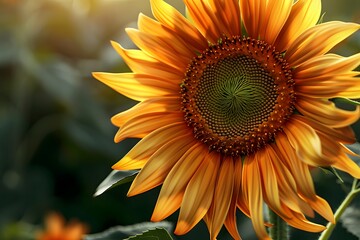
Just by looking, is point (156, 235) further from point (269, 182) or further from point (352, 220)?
point (352, 220)

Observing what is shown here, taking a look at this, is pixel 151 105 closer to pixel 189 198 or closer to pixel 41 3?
pixel 189 198

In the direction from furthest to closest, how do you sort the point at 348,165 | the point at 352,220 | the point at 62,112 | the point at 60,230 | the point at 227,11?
the point at 62,112, the point at 60,230, the point at 352,220, the point at 227,11, the point at 348,165

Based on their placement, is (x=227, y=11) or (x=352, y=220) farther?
(x=352, y=220)

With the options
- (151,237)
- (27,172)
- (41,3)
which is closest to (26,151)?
(27,172)

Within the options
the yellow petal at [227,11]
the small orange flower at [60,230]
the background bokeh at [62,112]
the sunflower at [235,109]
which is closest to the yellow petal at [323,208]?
the sunflower at [235,109]

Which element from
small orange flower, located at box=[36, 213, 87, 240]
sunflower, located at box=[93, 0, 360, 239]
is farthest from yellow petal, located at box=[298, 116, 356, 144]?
small orange flower, located at box=[36, 213, 87, 240]

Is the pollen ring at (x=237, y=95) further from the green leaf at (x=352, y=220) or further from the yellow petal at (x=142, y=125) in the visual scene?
the green leaf at (x=352, y=220)

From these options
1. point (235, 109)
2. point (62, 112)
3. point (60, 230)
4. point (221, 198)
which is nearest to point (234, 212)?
point (221, 198)
